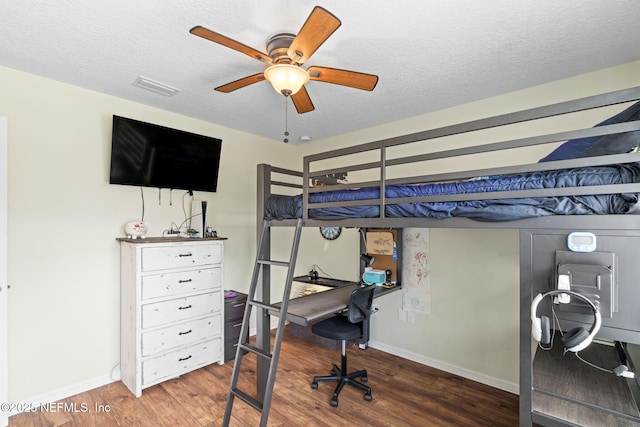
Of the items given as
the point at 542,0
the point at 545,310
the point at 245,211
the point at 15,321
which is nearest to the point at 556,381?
the point at 545,310

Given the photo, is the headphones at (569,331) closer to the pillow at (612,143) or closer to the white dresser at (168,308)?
the pillow at (612,143)

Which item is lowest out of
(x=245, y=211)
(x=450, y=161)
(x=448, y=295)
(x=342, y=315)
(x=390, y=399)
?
(x=390, y=399)

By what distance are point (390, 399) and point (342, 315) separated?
2.61 ft

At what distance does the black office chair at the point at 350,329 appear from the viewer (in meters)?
2.49

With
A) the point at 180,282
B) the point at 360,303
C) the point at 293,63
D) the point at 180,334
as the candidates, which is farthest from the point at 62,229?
the point at 360,303

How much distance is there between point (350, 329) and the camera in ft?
8.61

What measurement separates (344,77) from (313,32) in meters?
0.43

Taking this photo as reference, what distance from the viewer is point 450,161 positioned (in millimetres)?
3018

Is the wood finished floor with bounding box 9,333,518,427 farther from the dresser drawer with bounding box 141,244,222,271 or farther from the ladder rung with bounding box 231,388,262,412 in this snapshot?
the dresser drawer with bounding box 141,244,222,271

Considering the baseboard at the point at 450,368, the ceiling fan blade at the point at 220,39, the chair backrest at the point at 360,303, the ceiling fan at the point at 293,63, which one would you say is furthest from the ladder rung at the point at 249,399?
the ceiling fan blade at the point at 220,39

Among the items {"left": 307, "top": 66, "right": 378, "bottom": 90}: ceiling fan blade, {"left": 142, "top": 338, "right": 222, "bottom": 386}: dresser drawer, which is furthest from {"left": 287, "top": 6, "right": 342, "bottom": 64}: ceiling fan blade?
{"left": 142, "top": 338, "right": 222, "bottom": 386}: dresser drawer

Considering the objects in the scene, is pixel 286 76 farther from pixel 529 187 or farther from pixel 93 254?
pixel 93 254

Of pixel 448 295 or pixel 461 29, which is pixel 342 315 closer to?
pixel 448 295

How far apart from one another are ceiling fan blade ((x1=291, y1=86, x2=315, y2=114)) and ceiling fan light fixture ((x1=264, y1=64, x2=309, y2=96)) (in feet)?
0.66
